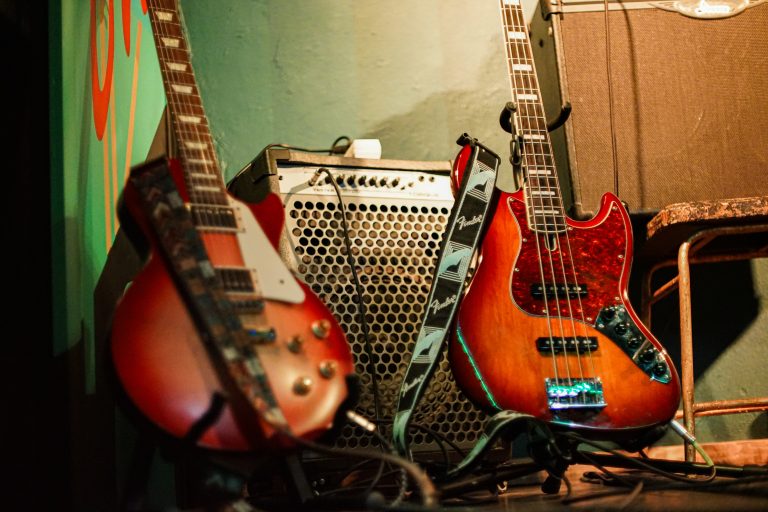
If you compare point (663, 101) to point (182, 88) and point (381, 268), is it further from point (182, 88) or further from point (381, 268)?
point (182, 88)

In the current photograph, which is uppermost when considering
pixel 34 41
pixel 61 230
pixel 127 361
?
pixel 34 41

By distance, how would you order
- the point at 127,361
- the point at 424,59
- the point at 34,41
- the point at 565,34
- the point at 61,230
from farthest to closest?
the point at 424,59 < the point at 565,34 < the point at 34,41 < the point at 61,230 < the point at 127,361

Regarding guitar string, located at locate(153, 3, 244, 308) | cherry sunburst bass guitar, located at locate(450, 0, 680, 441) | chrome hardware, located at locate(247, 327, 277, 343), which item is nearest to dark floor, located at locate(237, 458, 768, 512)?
cherry sunburst bass guitar, located at locate(450, 0, 680, 441)

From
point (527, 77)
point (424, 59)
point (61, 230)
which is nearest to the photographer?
point (61, 230)

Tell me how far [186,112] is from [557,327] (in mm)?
698

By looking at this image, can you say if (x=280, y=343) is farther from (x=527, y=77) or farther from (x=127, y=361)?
(x=527, y=77)

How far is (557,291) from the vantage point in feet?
4.42

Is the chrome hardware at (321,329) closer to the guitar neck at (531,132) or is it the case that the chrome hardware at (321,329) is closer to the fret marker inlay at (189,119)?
the fret marker inlay at (189,119)

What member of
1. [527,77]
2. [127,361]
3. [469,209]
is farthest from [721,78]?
[127,361]

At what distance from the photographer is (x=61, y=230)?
1.27 meters

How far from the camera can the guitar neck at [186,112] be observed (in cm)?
106

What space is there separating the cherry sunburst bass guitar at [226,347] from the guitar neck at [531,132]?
0.54m

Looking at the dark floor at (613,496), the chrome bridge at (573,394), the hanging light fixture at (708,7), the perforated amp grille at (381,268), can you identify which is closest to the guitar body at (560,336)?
the chrome bridge at (573,394)

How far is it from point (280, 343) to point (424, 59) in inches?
52.5
